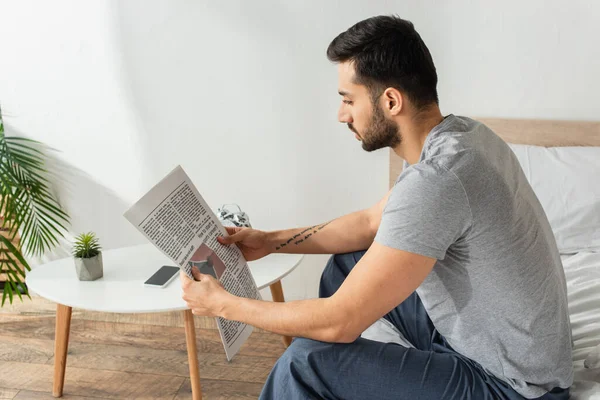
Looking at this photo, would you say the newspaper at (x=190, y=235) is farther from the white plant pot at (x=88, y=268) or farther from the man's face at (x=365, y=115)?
the white plant pot at (x=88, y=268)

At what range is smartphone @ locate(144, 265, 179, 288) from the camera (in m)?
1.81

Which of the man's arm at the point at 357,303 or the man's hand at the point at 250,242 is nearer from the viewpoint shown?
the man's arm at the point at 357,303

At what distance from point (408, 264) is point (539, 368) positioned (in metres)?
0.32

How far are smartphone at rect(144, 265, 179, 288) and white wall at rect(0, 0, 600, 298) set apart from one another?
0.54 metres

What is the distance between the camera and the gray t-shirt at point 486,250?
1061mm

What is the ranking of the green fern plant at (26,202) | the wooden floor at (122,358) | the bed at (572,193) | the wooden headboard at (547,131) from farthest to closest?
the green fern plant at (26,202)
the wooden headboard at (547,131)
the wooden floor at (122,358)
the bed at (572,193)

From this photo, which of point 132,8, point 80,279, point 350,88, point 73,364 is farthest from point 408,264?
point 132,8

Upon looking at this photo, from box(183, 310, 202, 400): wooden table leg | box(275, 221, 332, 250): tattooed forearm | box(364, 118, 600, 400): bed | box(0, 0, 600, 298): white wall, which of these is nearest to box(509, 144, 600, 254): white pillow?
box(364, 118, 600, 400): bed

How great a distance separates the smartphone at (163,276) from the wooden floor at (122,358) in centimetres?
36

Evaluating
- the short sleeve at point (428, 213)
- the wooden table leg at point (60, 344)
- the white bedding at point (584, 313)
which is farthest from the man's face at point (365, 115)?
the wooden table leg at point (60, 344)

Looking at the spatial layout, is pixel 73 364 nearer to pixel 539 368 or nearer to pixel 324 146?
pixel 324 146

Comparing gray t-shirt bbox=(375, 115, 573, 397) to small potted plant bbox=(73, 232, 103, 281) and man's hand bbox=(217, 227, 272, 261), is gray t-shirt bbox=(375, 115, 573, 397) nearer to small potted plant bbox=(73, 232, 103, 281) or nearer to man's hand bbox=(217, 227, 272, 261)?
man's hand bbox=(217, 227, 272, 261)

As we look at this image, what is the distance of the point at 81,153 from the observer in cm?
244

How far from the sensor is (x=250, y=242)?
5.16ft
